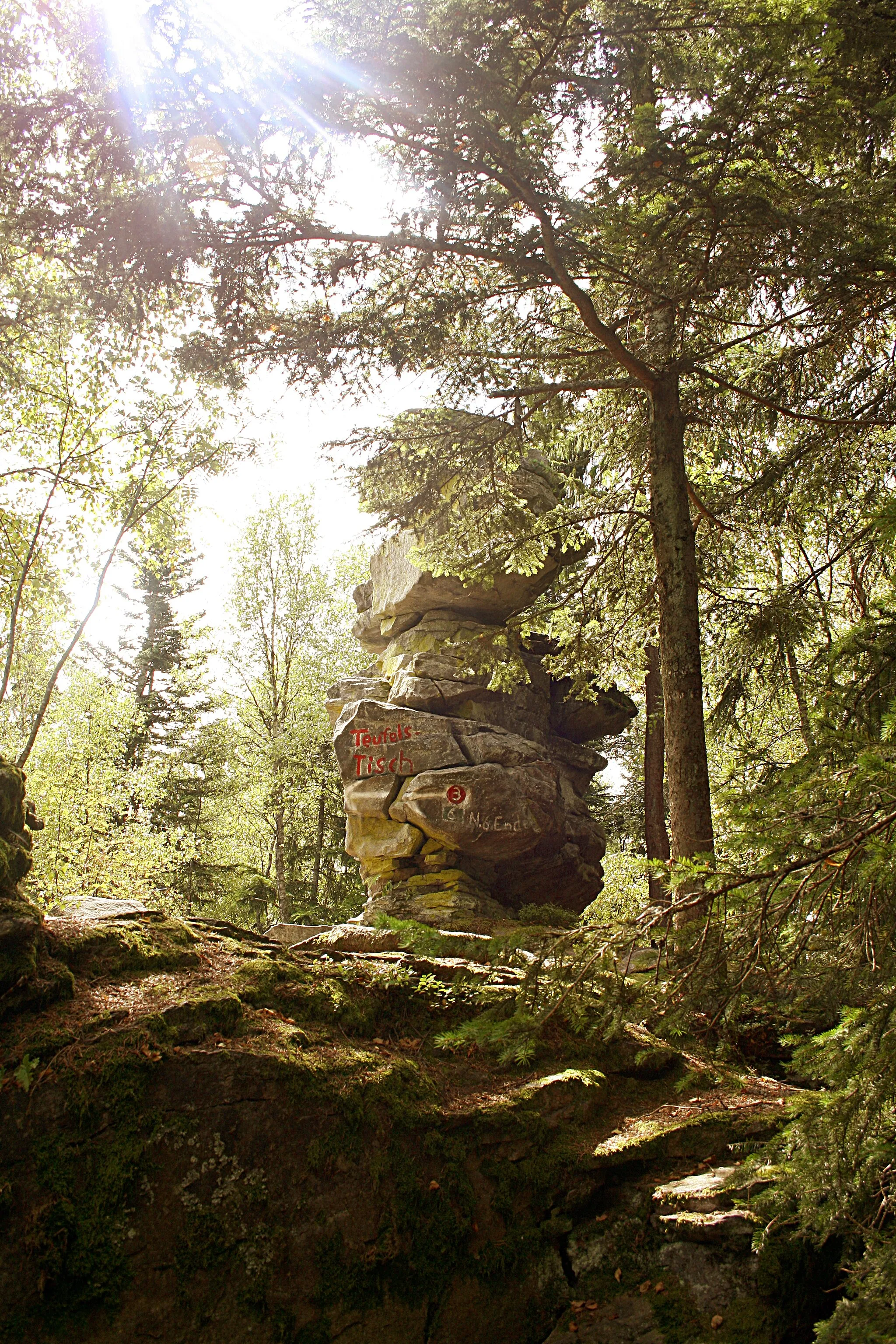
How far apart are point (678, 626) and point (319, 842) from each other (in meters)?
14.5

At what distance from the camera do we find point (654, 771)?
1414 cm

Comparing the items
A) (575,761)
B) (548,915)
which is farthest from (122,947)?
(575,761)

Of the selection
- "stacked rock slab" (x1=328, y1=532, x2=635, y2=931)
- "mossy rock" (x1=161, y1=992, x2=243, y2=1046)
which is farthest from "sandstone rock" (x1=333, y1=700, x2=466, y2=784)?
"mossy rock" (x1=161, y1=992, x2=243, y2=1046)

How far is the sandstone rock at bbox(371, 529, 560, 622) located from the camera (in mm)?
14188

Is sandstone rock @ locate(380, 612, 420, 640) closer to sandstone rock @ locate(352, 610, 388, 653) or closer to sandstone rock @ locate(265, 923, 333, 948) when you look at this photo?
sandstone rock @ locate(352, 610, 388, 653)

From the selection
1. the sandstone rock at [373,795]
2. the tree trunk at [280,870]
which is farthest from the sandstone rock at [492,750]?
the tree trunk at [280,870]

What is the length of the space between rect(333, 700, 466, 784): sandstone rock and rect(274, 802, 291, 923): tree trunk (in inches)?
210

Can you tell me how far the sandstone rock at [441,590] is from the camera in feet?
46.5

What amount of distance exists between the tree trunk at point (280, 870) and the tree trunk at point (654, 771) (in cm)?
800

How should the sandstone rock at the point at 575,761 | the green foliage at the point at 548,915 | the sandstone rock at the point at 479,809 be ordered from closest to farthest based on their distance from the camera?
the green foliage at the point at 548,915
the sandstone rock at the point at 479,809
the sandstone rock at the point at 575,761

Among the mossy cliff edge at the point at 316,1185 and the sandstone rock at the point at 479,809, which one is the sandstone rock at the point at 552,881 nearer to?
the sandstone rock at the point at 479,809

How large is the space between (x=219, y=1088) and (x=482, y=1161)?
1.34m

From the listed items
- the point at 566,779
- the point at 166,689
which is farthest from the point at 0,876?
the point at 166,689

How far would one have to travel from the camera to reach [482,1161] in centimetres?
379
